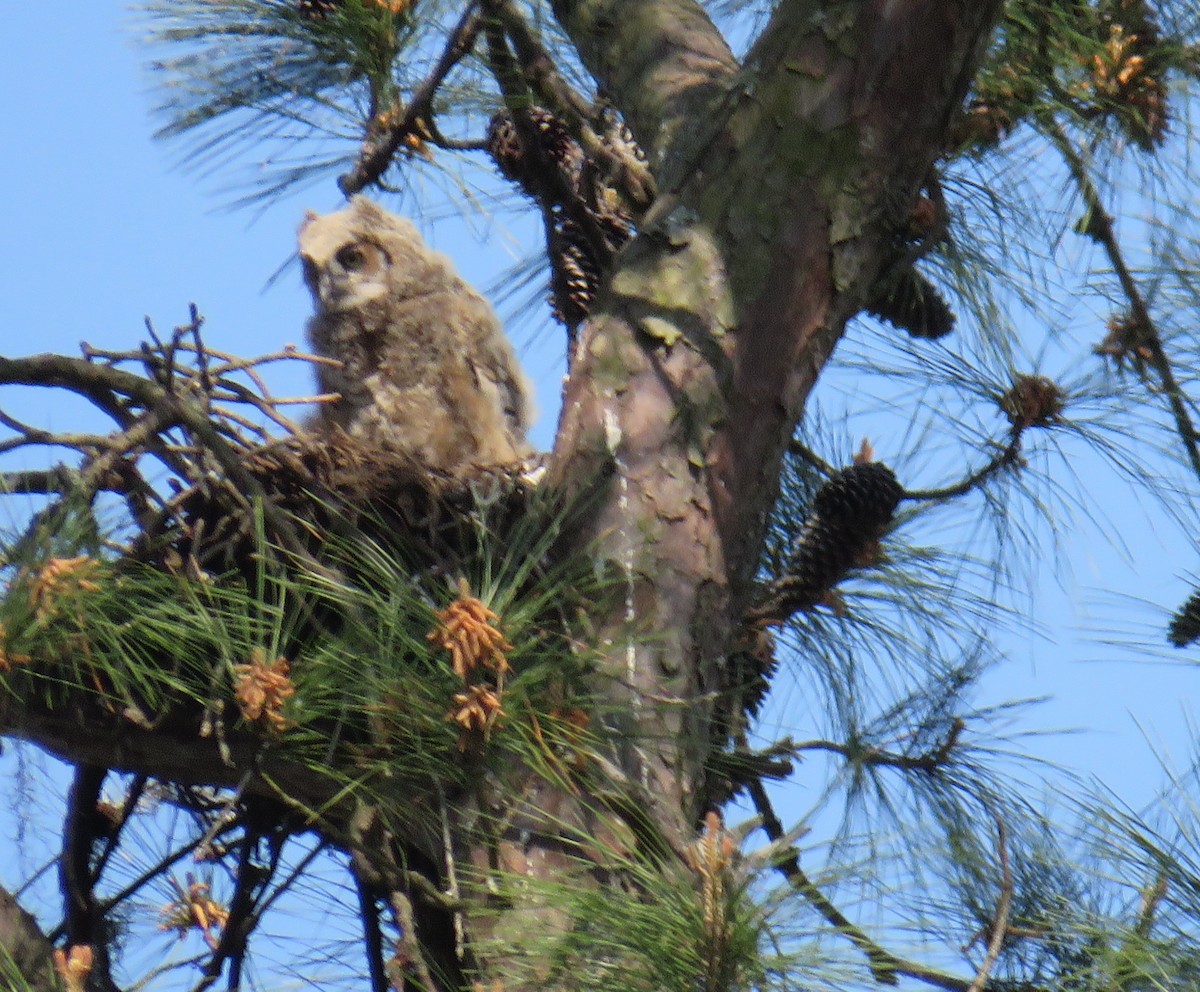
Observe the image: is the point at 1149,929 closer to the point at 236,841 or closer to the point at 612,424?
the point at 612,424

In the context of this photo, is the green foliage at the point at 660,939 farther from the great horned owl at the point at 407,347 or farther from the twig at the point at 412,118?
the twig at the point at 412,118

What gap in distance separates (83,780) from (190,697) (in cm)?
37

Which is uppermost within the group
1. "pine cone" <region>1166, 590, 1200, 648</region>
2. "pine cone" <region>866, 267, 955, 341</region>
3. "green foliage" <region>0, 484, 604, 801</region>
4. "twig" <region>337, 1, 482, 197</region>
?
"twig" <region>337, 1, 482, 197</region>

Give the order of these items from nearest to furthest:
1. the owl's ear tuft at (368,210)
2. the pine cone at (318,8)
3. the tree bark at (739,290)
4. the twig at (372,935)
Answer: the tree bark at (739,290) < the twig at (372,935) < the pine cone at (318,8) < the owl's ear tuft at (368,210)

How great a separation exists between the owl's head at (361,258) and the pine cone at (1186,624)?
1437mm

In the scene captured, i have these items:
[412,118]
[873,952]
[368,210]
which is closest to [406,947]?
[873,952]

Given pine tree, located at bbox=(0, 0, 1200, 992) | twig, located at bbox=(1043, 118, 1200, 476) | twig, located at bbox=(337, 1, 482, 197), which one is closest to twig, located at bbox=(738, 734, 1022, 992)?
pine tree, located at bbox=(0, 0, 1200, 992)

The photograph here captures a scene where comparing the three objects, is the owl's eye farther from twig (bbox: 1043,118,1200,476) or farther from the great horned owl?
twig (bbox: 1043,118,1200,476)

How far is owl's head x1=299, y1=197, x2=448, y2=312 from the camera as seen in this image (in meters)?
2.96

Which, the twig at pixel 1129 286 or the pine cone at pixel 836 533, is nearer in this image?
the pine cone at pixel 836 533

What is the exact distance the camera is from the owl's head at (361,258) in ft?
9.70

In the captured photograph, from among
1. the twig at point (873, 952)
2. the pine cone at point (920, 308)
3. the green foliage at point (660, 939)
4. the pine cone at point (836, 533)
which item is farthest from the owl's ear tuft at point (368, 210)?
the green foliage at point (660, 939)

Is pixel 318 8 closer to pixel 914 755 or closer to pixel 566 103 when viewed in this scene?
pixel 566 103

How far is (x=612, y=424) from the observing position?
1.84 metres
